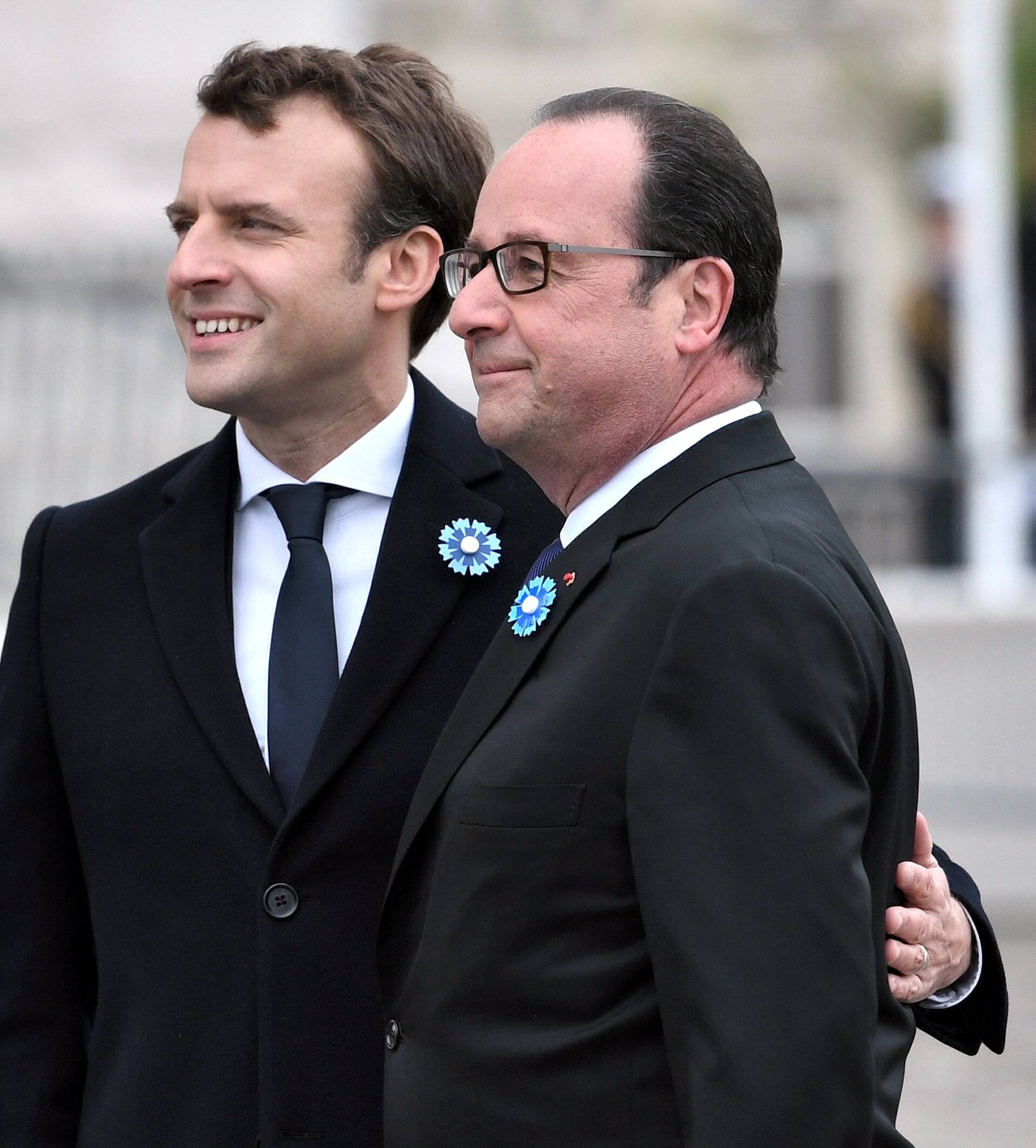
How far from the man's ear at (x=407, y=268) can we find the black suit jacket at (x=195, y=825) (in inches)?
8.8

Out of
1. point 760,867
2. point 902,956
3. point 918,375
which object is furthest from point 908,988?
point 918,375

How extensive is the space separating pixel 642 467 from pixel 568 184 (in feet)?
1.12

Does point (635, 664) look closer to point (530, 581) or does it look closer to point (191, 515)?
point (530, 581)

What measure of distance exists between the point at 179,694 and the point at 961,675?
665 centimetres

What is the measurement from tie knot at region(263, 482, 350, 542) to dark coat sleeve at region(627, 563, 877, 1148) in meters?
0.95

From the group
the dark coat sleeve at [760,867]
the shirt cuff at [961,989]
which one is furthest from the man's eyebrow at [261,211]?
the shirt cuff at [961,989]

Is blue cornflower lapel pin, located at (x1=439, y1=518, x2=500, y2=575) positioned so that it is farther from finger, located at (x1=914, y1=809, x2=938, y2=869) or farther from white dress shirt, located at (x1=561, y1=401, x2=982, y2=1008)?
finger, located at (x1=914, y1=809, x2=938, y2=869)

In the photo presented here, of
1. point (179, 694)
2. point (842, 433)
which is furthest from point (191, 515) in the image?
point (842, 433)

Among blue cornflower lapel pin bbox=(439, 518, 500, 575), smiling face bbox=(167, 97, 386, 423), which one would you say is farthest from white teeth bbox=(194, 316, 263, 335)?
blue cornflower lapel pin bbox=(439, 518, 500, 575)

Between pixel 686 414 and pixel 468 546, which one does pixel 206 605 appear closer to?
pixel 468 546

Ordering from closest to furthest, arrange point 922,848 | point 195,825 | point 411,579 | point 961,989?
1. point 922,848
2. point 961,989
3. point 195,825
4. point 411,579

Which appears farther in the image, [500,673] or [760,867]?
[500,673]

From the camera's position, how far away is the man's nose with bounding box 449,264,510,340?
2348mm

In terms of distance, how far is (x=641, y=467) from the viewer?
2316mm
